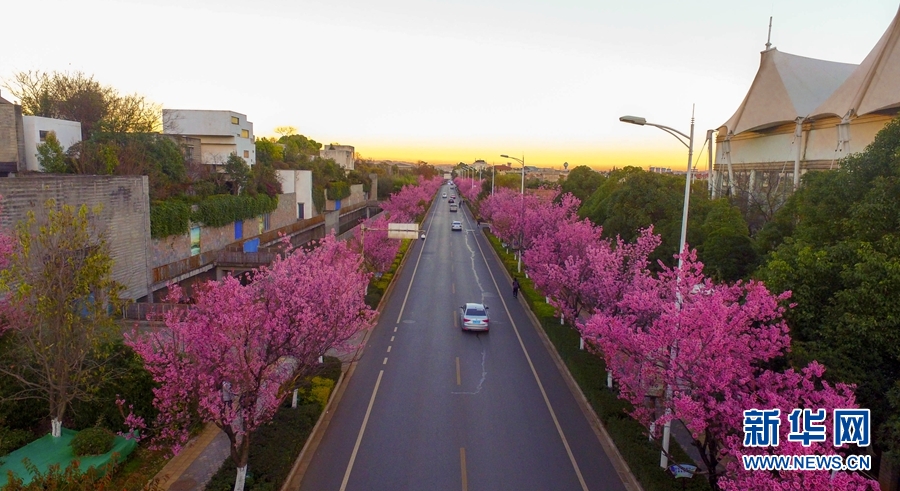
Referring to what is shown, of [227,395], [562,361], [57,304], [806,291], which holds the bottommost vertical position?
[562,361]

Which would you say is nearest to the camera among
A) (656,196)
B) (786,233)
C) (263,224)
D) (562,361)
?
(786,233)

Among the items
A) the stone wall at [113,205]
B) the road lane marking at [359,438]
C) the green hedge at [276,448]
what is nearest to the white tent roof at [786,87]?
the road lane marking at [359,438]

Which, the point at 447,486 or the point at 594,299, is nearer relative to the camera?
the point at 447,486

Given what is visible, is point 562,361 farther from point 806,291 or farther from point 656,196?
point 656,196

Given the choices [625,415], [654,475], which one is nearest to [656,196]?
[625,415]

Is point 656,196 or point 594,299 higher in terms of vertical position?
point 656,196

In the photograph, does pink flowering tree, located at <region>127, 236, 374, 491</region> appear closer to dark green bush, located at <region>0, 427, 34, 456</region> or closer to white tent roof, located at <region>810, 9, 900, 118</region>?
dark green bush, located at <region>0, 427, 34, 456</region>

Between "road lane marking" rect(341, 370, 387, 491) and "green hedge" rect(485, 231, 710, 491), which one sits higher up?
"green hedge" rect(485, 231, 710, 491)

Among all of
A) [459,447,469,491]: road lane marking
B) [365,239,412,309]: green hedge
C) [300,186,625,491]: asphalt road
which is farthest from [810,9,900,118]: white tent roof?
[459,447,469,491]: road lane marking
